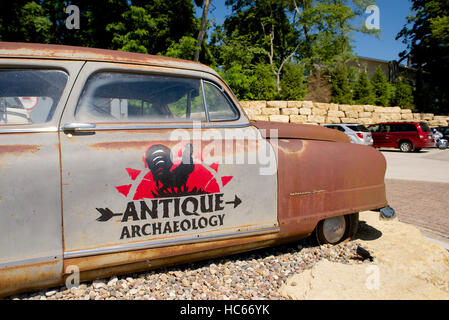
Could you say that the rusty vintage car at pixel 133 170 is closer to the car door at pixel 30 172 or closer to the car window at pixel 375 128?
the car door at pixel 30 172

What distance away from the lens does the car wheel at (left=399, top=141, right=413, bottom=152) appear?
1691cm

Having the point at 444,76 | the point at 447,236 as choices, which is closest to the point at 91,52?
the point at 447,236

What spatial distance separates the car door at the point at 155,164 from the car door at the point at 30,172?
0.08 meters

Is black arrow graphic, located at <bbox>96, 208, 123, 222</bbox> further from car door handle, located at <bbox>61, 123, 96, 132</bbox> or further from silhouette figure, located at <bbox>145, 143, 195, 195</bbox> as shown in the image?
car door handle, located at <bbox>61, 123, 96, 132</bbox>

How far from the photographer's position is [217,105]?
8.48 ft

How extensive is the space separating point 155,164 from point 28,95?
991 mm

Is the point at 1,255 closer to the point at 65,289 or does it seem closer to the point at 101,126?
the point at 65,289

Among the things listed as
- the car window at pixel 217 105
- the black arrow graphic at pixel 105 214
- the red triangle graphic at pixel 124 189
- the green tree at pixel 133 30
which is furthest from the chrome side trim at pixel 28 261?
the green tree at pixel 133 30

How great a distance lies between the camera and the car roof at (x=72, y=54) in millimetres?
1985

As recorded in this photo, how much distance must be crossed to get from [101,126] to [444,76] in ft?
119

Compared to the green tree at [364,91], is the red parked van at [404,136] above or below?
below

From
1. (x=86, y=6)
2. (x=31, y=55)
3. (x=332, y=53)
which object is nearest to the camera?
(x=31, y=55)

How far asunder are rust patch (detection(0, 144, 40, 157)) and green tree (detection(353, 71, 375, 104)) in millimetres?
24814

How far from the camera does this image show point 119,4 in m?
16.1
